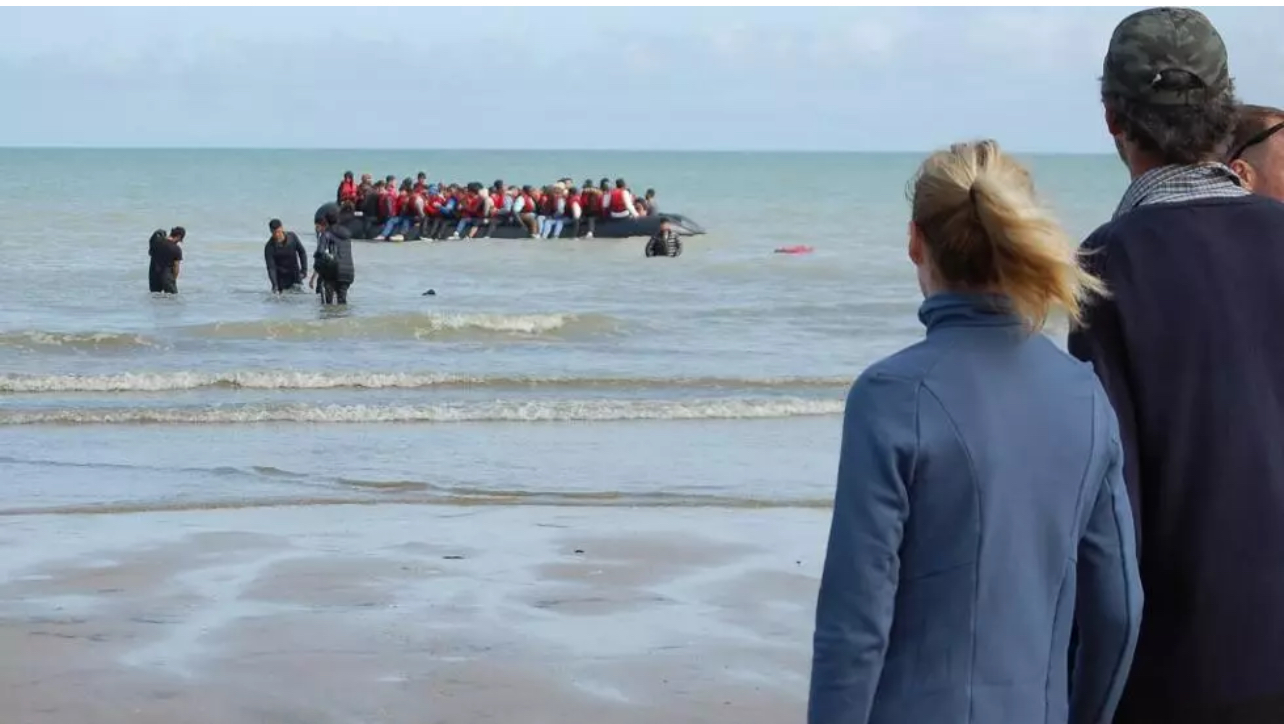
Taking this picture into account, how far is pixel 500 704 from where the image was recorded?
19.0ft

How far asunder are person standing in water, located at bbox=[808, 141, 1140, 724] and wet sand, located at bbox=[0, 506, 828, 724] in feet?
10.5

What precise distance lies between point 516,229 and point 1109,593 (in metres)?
36.4

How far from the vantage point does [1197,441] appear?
254 cm

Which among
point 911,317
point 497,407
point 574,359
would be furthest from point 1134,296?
point 911,317

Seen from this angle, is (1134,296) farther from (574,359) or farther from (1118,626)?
(574,359)

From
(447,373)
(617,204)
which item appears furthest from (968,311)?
(617,204)

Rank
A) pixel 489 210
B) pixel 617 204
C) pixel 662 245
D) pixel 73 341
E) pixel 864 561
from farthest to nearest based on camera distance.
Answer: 1. pixel 489 210
2. pixel 617 204
3. pixel 662 245
4. pixel 73 341
5. pixel 864 561

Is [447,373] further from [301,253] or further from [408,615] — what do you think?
[408,615]

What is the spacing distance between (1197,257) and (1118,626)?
1.67ft

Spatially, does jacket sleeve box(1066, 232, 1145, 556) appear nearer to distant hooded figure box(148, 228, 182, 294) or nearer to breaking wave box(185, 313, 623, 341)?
breaking wave box(185, 313, 623, 341)

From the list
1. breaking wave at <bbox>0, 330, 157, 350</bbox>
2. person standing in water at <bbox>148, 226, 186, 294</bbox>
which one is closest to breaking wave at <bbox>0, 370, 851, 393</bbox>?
breaking wave at <bbox>0, 330, 157, 350</bbox>

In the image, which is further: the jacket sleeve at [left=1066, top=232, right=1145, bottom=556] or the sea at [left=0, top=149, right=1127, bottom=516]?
the sea at [left=0, top=149, right=1127, bottom=516]

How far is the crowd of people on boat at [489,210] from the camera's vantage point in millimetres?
38250

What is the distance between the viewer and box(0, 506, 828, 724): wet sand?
5836 millimetres
